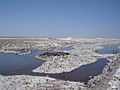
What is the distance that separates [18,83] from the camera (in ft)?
33.1

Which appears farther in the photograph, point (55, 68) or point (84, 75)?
point (55, 68)

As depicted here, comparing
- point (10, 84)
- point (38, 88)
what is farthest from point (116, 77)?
point (10, 84)

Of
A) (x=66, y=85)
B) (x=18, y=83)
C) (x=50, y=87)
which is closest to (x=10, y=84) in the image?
(x=18, y=83)

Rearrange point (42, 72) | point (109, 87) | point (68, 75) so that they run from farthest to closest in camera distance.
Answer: point (42, 72), point (68, 75), point (109, 87)

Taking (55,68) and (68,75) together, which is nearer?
(68,75)

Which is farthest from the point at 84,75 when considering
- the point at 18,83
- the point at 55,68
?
the point at 18,83

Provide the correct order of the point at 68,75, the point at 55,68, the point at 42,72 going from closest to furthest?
the point at 68,75, the point at 42,72, the point at 55,68

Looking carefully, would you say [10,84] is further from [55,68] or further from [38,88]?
[55,68]

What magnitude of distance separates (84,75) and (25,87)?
578 centimetres

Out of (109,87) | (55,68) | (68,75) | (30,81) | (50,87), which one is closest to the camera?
(109,87)

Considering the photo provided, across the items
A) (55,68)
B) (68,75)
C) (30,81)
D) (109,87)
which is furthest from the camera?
(55,68)

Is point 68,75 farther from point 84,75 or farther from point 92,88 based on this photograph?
point 92,88

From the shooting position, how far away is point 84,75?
1296 cm

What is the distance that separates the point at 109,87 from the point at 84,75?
163 inches
